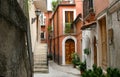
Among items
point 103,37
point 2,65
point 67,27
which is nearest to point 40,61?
point 103,37

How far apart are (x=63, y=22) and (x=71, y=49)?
3.19 metres

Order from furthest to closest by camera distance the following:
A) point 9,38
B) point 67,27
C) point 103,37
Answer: point 67,27 < point 103,37 < point 9,38

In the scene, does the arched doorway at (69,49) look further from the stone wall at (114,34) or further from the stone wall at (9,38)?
the stone wall at (9,38)

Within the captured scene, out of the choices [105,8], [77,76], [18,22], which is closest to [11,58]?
[18,22]

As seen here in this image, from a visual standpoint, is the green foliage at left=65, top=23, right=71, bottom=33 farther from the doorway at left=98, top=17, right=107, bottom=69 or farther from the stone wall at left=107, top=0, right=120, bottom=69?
the stone wall at left=107, top=0, right=120, bottom=69

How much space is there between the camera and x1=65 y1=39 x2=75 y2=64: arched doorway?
102 feet

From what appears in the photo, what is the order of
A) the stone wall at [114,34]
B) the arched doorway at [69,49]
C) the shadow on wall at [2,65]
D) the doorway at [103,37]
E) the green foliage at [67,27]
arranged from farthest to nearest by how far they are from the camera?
the arched doorway at [69,49], the green foliage at [67,27], the doorway at [103,37], the stone wall at [114,34], the shadow on wall at [2,65]

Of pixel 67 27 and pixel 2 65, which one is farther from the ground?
pixel 67 27

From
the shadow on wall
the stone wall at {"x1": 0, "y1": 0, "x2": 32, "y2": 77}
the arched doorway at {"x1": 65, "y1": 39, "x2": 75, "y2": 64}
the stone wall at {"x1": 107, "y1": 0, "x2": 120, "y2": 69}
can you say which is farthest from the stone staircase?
the shadow on wall

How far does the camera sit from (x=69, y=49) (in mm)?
31312

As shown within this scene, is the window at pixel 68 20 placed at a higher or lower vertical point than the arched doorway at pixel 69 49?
higher

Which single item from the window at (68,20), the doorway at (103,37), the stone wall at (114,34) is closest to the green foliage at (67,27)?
the window at (68,20)

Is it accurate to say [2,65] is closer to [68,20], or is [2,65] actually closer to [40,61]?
[40,61]

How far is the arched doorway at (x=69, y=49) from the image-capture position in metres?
31.0
